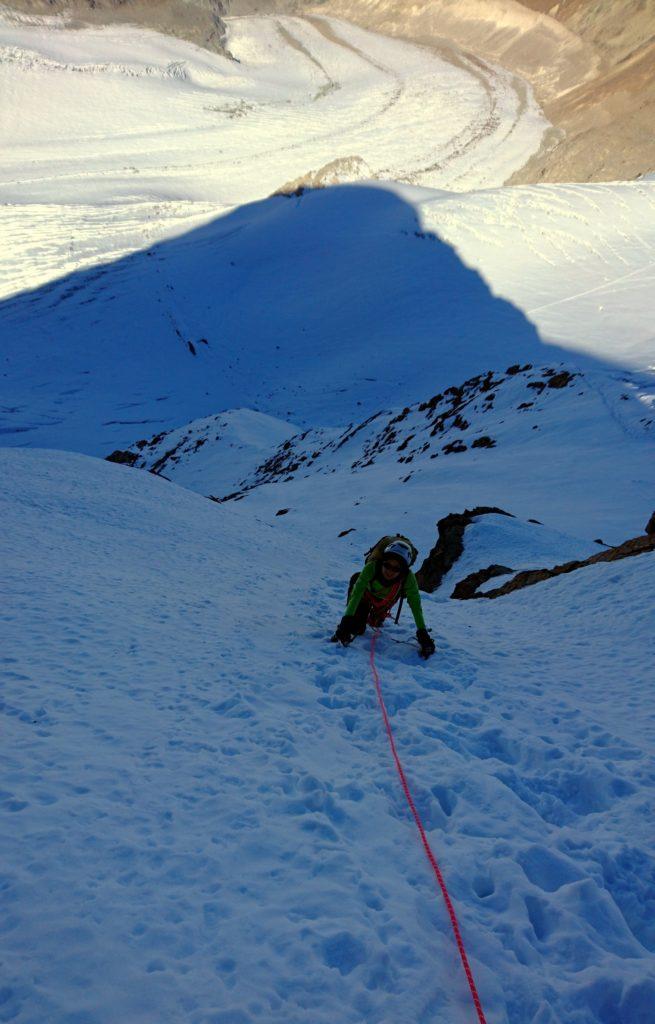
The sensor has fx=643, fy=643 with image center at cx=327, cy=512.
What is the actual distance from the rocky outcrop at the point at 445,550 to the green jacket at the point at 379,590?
287 inches

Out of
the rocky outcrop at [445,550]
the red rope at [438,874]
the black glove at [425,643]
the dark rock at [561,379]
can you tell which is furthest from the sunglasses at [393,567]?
the dark rock at [561,379]

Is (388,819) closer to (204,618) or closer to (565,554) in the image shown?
(204,618)

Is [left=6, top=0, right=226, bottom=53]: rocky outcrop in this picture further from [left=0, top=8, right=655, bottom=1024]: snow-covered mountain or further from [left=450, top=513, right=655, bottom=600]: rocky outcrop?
[left=450, top=513, right=655, bottom=600]: rocky outcrop

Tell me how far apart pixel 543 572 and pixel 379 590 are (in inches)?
203

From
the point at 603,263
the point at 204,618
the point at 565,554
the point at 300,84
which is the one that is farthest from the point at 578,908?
the point at 300,84

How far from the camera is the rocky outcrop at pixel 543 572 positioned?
10.2m

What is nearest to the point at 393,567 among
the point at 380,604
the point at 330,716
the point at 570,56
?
the point at 380,604

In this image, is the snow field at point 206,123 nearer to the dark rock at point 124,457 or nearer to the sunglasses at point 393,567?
the dark rock at point 124,457

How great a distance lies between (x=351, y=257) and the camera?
58969 millimetres

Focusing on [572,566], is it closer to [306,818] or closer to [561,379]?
[306,818]

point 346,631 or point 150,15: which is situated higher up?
point 150,15

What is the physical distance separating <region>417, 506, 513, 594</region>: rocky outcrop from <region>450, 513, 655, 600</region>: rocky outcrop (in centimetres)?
123

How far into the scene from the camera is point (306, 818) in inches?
158

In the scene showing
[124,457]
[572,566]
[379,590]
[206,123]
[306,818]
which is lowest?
[124,457]
